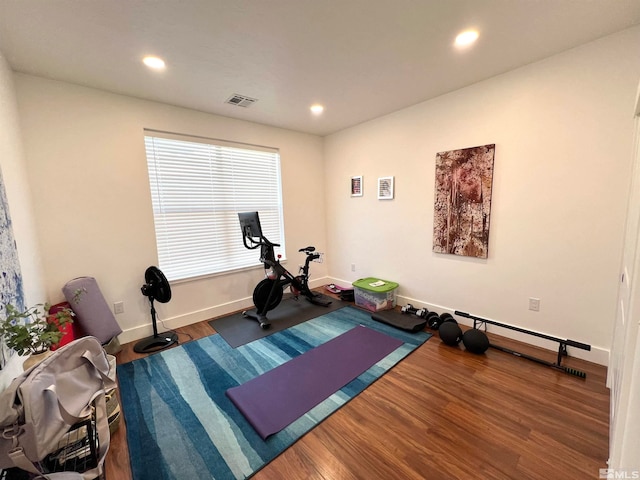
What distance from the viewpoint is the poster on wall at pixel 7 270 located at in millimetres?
1306

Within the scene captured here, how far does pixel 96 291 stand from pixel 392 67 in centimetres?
348

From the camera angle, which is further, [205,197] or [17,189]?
[205,197]

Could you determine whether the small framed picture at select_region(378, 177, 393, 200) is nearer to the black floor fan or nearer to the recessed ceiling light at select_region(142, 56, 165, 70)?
the recessed ceiling light at select_region(142, 56, 165, 70)

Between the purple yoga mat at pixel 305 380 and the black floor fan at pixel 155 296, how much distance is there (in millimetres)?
1199

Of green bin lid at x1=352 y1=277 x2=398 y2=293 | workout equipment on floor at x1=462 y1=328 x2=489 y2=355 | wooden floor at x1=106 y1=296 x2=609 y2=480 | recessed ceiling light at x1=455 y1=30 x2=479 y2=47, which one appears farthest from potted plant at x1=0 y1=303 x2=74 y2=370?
recessed ceiling light at x1=455 y1=30 x2=479 y2=47

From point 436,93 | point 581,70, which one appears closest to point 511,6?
point 581,70

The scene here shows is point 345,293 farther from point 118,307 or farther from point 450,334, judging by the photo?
point 118,307

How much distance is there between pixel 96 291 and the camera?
2.49 metres

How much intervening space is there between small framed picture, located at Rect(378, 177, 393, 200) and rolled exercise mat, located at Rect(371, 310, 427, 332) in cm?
155

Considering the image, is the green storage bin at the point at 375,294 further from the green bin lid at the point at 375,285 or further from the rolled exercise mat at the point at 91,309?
the rolled exercise mat at the point at 91,309

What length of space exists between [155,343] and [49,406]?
1965 millimetres

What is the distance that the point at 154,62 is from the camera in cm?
209

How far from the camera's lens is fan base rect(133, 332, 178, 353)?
2.63 m

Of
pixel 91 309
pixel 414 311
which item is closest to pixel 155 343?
pixel 91 309
